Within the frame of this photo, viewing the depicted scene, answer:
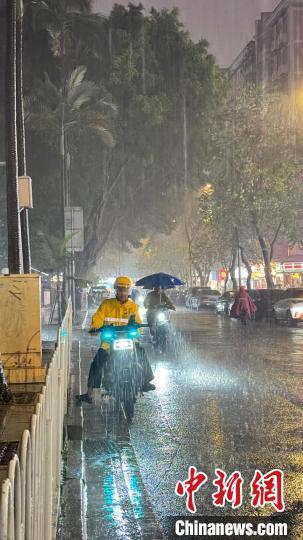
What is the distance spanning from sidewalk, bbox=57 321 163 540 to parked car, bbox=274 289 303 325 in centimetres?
2266

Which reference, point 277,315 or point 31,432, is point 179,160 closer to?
point 277,315

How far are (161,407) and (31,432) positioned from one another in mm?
7770

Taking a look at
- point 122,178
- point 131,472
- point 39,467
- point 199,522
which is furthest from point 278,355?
point 122,178

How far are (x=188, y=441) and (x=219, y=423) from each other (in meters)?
1.08

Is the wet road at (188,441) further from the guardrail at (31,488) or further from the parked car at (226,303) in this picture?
the parked car at (226,303)

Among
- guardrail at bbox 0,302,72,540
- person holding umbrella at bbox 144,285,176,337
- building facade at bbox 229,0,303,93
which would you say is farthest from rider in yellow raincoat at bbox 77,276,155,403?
building facade at bbox 229,0,303,93

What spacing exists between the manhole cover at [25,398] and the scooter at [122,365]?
1.22 metres

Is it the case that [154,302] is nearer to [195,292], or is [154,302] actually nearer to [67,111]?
[67,111]

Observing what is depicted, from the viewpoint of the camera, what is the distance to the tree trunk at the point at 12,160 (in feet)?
41.9

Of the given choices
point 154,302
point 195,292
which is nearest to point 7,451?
point 154,302

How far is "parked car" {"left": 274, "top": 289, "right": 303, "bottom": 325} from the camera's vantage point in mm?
32562

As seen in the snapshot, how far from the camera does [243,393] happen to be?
12.2 m

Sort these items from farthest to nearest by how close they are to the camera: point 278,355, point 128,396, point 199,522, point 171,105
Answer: point 171,105 < point 278,355 < point 128,396 < point 199,522

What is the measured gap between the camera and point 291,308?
1294 inches
